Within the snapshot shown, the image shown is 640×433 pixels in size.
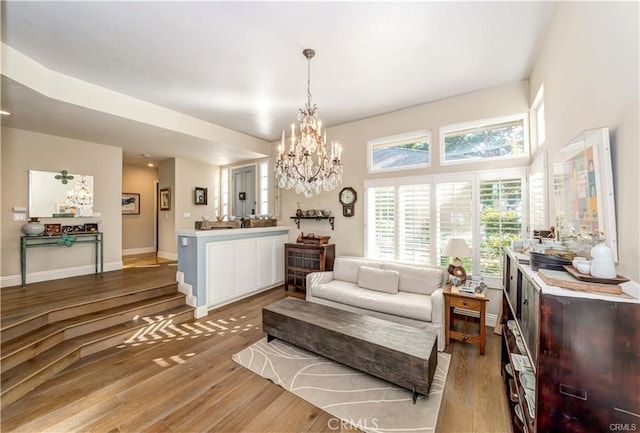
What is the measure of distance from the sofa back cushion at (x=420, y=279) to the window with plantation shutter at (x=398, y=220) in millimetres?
405

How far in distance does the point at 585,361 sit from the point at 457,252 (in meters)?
2.15

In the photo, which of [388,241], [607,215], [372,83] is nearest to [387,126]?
[372,83]

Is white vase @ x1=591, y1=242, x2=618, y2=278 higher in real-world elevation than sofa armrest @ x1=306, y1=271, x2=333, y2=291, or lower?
higher

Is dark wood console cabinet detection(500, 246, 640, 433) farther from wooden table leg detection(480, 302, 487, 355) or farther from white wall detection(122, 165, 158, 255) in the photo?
white wall detection(122, 165, 158, 255)

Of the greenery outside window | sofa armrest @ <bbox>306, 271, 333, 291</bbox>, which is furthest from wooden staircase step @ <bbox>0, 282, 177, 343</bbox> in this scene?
the greenery outside window

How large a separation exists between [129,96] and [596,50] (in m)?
4.86

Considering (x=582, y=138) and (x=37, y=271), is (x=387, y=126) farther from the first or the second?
(x=37, y=271)

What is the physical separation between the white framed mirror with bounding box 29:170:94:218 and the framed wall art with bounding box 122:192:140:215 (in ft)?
7.30

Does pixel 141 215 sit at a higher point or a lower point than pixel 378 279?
higher

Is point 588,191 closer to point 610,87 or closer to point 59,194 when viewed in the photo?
point 610,87

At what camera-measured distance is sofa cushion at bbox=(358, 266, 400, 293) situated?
3439 mm

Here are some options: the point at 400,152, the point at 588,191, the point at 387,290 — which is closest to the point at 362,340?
the point at 387,290

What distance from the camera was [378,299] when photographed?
125 inches

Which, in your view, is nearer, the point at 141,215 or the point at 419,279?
the point at 419,279
